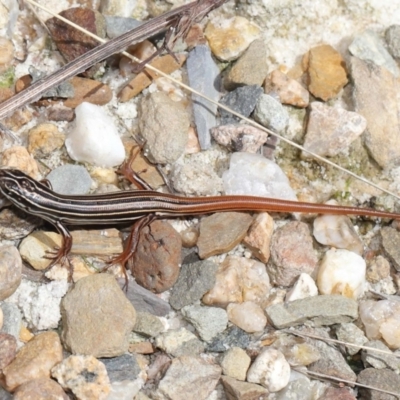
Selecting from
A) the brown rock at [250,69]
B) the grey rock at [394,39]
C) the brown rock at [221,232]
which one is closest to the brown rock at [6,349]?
the brown rock at [221,232]

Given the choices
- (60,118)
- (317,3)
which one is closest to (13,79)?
(60,118)

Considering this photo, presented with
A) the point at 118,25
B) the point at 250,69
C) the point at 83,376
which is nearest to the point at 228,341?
the point at 83,376

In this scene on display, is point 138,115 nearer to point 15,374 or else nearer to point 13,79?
point 13,79

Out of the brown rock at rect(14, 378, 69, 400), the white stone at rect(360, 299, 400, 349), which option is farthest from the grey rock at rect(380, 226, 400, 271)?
the brown rock at rect(14, 378, 69, 400)

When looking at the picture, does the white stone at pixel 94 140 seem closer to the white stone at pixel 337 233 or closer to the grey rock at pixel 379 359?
the white stone at pixel 337 233

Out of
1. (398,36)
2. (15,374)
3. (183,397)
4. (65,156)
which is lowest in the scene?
(183,397)

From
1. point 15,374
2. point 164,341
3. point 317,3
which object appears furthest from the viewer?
point 317,3
